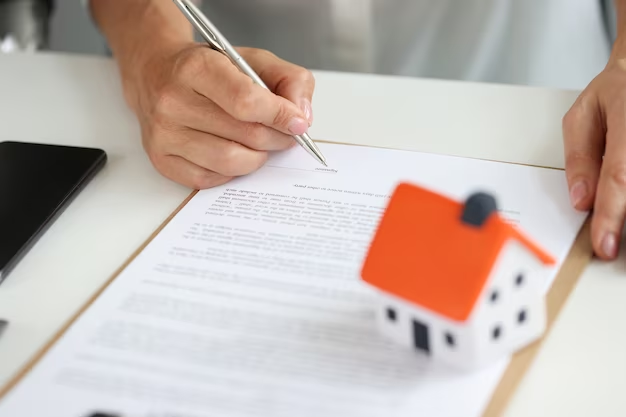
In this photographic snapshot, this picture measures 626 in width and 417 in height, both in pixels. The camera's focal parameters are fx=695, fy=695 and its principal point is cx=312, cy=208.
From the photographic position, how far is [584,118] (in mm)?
638

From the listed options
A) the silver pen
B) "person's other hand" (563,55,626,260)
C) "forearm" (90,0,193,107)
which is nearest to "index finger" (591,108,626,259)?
"person's other hand" (563,55,626,260)

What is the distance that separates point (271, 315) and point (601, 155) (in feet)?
1.10

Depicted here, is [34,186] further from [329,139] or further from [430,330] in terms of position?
[430,330]

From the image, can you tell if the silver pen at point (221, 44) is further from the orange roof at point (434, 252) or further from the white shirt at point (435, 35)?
the white shirt at point (435, 35)

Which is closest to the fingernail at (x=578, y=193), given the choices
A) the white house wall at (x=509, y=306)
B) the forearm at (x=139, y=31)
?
the white house wall at (x=509, y=306)

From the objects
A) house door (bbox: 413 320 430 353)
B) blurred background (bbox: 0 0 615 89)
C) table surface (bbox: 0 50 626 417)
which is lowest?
blurred background (bbox: 0 0 615 89)

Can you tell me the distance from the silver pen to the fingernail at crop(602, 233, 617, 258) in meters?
0.27

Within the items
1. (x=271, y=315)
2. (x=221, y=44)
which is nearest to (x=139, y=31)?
(x=221, y=44)

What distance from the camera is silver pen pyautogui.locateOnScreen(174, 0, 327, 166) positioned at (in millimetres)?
669

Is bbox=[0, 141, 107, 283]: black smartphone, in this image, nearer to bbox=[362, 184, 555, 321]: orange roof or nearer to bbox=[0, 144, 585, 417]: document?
bbox=[0, 144, 585, 417]: document

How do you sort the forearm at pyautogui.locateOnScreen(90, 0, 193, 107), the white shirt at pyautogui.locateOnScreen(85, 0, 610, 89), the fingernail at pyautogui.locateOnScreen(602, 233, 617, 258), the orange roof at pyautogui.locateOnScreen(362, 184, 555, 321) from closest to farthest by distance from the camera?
1. the orange roof at pyautogui.locateOnScreen(362, 184, 555, 321)
2. the fingernail at pyautogui.locateOnScreen(602, 233, 617, 258)
3. the forearm at pyautogui.locateOnScreen(90, 0, 193, 107)
4. the white shirt at pyautogui.locateOnScreen(85, 0, 610, 89)

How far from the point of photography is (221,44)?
675 millimetres

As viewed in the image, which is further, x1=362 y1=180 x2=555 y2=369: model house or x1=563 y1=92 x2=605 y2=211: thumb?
x1=563 y1=92 x2=605 y2=211: thumb

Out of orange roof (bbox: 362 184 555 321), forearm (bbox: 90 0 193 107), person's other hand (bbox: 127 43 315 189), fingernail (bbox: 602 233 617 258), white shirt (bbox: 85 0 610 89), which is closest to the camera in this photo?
orange roof (bbox: 362 184 555 321)
